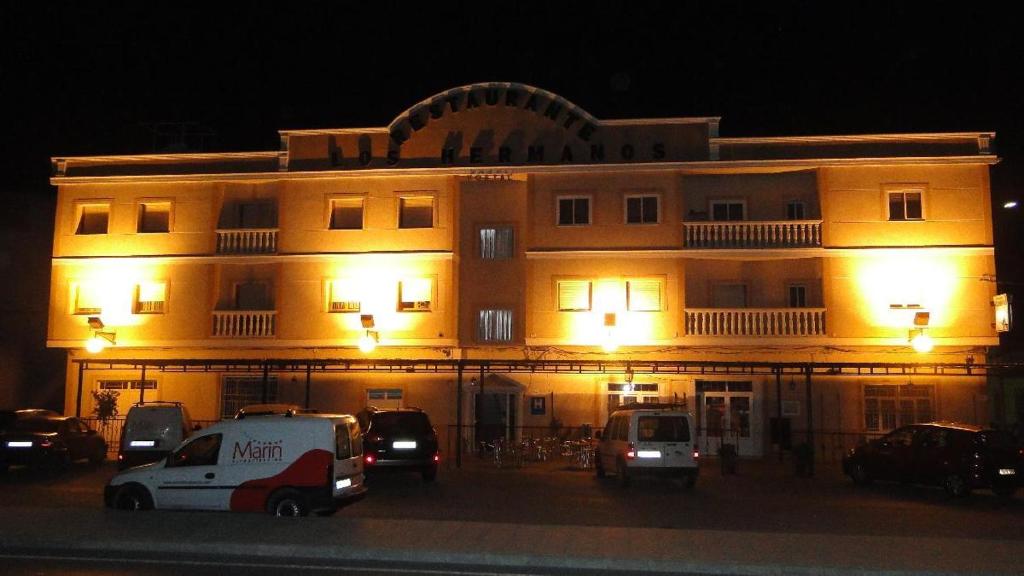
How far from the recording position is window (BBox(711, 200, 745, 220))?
2864 cm

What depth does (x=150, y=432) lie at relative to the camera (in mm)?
20906

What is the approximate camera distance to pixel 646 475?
19.2m

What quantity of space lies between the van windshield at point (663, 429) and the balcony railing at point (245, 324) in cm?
1407

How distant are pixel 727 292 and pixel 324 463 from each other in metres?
17.9

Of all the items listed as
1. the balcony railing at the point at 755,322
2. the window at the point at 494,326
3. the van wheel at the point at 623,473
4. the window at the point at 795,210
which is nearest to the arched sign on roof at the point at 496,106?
the window at the point at 494,326

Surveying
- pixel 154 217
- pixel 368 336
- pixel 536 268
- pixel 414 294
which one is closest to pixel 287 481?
pixel 368 336

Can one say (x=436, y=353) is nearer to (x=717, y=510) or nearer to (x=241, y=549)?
(x=717, y=510)

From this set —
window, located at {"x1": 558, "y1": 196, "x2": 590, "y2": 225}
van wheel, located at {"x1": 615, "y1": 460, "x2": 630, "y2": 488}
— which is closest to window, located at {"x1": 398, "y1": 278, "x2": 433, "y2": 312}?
window, located at {"x1": 558, "y1": 196, "x2": 590, "y2": 225}

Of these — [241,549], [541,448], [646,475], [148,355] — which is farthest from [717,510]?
[148,355]

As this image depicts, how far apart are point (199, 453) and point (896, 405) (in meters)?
21.5

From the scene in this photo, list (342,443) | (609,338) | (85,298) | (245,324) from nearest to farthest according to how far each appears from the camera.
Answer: (342,443) → (609,338) → (245,324) → (85,298)

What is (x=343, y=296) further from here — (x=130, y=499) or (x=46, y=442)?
(x=130, y=499)

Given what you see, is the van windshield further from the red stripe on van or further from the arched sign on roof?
the arched sign on roof

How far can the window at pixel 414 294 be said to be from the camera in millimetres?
28203
